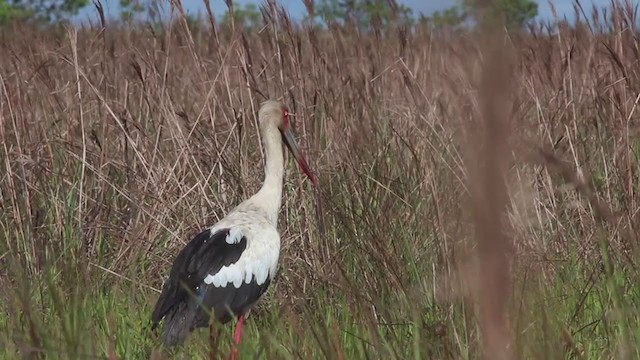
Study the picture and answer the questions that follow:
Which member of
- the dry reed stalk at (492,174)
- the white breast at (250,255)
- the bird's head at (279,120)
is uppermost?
the dry reed stalk at (492,174)

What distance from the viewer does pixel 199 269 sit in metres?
3.86

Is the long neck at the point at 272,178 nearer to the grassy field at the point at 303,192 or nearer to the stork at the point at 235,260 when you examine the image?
the stork at the point at 235,260

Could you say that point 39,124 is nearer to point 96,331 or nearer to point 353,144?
point 353,144

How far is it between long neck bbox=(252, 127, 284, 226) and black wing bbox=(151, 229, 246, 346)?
211 millimetres

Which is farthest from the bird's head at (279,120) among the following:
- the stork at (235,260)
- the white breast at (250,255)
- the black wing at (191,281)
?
the black wing at (191,281)

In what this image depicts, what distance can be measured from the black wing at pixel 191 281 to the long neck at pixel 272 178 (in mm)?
211

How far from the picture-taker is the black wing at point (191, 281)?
11.2 feet

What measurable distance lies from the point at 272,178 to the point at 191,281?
66 cm

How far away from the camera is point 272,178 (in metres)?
4.27

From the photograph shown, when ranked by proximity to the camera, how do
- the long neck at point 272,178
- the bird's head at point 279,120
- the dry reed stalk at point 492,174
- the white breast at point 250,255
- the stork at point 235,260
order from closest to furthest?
the dry reed stalk at point 492,174
the stork at point 235,260
the white breast at point 250,255
the long neck at point 272,178
the bird's head at point 279,120

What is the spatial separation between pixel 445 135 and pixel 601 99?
0.70 metres

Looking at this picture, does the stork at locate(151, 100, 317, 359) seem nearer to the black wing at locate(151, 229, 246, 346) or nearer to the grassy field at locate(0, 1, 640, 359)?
the black wing at locate(151, 229, 246, 346)

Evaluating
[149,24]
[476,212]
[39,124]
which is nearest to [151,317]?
[149,24]

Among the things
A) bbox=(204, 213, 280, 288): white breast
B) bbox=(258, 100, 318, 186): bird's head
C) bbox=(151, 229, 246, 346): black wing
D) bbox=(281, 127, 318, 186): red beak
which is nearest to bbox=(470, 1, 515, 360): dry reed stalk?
bbox=(151, 229, 246, 346): black wing
